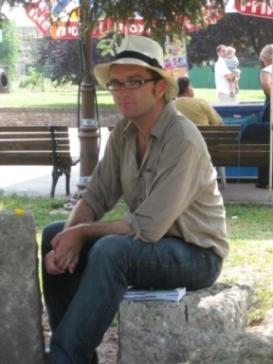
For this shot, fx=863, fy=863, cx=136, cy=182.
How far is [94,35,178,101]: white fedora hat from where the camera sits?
3.71m

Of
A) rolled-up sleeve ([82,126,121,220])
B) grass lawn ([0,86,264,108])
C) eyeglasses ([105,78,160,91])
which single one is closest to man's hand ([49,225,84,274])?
rolled-up sleeve ([82,126,121,220])

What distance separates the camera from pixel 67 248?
12.0 feet

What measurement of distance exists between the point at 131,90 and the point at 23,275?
2.99 feet

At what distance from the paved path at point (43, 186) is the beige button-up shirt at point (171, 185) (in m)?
6.60

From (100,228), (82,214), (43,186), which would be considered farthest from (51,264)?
(43,186)

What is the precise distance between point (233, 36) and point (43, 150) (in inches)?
1105

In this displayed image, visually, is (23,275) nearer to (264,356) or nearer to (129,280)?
(129,280)

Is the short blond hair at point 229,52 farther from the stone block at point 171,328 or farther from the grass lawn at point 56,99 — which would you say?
the stone block at point 171,328

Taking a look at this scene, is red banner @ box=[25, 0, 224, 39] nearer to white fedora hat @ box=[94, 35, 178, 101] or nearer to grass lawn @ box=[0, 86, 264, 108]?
white fedora hat @ box=[94, 35, 178, 101]

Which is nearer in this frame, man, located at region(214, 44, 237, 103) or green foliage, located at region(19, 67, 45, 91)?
man, located at region(214, 44, 237, 103)

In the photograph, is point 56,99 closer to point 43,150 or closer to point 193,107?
point 43,150

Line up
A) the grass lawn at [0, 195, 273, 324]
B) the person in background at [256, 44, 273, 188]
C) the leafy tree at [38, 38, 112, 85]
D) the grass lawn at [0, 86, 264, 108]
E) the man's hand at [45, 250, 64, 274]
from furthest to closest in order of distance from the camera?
the leafy tree at [38, 38, 112, 85] < the grass lawn at [0, 86, 264, 108] < the person in background at [256, 44, 273, 188] < the grass lawn at [0, 195, 273, 324] < the man's hand at [45, 250, 64, 274]

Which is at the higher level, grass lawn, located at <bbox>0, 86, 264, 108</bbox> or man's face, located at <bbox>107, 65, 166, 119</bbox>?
man's face, located at <bbox>107, 65, 166, 119</bbox>

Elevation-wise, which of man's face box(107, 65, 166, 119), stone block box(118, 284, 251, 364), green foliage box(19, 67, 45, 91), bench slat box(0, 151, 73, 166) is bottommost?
green foliage box(19, 67, 45, 91)
